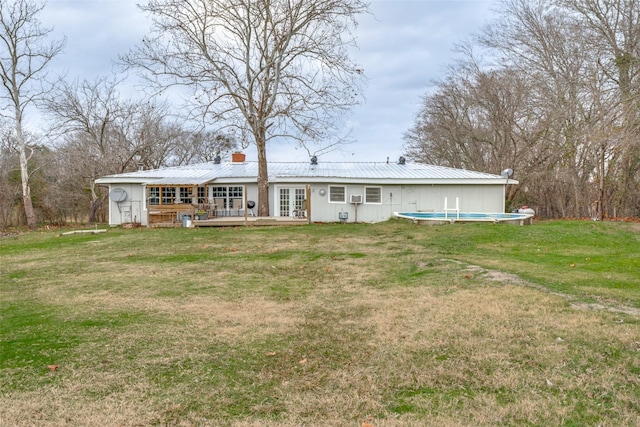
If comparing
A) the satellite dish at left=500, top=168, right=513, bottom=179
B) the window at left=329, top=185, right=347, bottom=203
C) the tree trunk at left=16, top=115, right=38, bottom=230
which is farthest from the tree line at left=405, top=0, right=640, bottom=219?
the tree trunk at left=16, top=115, right=38, bottom=230

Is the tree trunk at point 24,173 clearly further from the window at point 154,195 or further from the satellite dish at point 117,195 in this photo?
the window at point 154,195

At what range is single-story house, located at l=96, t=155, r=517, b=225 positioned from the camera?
18797mm

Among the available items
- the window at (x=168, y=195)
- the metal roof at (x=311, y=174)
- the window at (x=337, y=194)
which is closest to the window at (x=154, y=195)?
the window at (x=168, y=195)

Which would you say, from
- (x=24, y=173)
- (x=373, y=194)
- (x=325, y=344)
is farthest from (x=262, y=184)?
(x=325, y=344)

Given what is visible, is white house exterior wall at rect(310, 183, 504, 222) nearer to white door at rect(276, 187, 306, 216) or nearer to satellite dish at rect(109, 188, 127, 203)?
white door at rect(276, 187, 306, 216)

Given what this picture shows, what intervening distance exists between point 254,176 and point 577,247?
42.8 ft

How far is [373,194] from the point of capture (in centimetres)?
1920

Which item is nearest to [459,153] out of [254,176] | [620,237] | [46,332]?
[254,176]

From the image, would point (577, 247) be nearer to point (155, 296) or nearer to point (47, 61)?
point (155, 296)

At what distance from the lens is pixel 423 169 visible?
2134cm

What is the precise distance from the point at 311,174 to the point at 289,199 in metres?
1.60

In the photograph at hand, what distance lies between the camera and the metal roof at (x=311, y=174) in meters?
18.7

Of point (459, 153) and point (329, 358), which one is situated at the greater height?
point (459, 153)

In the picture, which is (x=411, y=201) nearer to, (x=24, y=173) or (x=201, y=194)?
(x=201, y=194)
